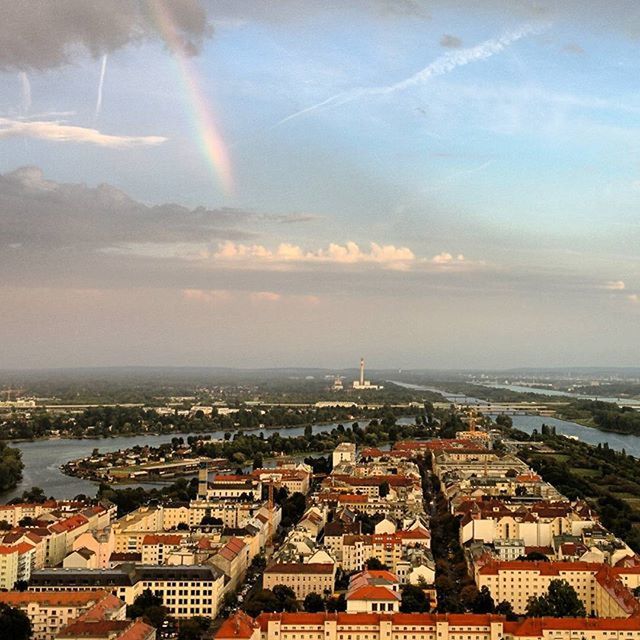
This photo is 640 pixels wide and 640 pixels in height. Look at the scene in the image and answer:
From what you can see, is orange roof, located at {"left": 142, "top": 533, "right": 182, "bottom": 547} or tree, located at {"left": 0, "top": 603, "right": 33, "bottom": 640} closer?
tree, located at {"left": 0, "top": 603, "right": 33, "bottom": 640}

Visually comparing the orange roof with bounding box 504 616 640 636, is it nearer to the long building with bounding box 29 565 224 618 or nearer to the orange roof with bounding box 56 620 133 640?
the long building with bounding box 29 565 224 618

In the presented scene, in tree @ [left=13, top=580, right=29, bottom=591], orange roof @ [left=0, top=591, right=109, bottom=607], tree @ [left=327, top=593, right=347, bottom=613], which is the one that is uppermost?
orange roof @ [left=0, top=591, right=109, bottom=607]

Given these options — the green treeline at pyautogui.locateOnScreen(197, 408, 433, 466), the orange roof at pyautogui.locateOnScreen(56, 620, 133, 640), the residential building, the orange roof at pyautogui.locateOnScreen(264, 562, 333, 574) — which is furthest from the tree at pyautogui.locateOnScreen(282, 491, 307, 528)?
the green treeline at pyautogui.locateOnScreen(197, 408, 433, 466)

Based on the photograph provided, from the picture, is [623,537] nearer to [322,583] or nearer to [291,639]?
[322,583]

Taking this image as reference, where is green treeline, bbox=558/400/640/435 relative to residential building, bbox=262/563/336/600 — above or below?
above

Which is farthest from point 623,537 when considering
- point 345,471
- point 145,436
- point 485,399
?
point 485,399

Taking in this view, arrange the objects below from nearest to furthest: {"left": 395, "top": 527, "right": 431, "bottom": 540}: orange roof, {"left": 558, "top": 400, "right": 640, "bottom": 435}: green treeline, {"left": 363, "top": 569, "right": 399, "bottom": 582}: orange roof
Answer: {"left": 363, "top": 569, "right": 399, "bottom": 582}: orange roof
{"left": 395, "top": 527, "right": 431, "bottom": 540}: orange roof
{"left": 558, "top": 400, "right": 640, "bottom": 435}: green treeline
